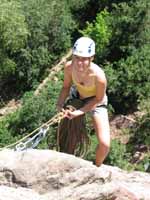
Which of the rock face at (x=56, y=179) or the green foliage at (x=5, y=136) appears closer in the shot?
the rock face at (x=56, y=179)

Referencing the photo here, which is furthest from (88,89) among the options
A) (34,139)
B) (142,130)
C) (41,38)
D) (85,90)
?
(41,38)

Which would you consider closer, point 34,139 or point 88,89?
point 34,139

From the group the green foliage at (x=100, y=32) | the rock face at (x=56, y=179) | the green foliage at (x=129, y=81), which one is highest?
the rock face at (x=56, y=179)

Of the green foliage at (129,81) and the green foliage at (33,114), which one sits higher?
the green foliage at (129,81)

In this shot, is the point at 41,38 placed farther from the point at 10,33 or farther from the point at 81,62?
the point at 81,62

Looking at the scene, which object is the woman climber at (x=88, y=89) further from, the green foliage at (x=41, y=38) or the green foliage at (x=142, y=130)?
the green foliage at (x=41, y=38)

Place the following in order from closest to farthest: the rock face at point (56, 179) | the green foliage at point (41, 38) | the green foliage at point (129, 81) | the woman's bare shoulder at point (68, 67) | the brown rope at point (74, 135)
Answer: the rock face at point (56, 179) → the woman's bare shoulder at point (68, 67) → the brown rope at point (74, 135) → the green foliage at point (129, 81) → the green foliage at point (41, 38)

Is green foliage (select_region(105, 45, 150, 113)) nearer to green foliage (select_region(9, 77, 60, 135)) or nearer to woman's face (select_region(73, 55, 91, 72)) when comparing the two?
green foliage (select_region(9, 77, 60, 135))

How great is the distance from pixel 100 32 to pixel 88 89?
51.8 feet

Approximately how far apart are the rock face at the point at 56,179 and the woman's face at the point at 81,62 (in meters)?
0.96

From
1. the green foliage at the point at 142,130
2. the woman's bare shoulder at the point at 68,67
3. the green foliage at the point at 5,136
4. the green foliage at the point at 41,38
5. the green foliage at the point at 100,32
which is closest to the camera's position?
the woman's bare shoulder at the point at 68,67

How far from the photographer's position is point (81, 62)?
227 inches

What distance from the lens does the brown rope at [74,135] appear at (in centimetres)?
627

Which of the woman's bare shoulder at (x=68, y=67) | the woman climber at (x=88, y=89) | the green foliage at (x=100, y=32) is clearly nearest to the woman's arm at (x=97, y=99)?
the woman climber at (x=88, y=89)
